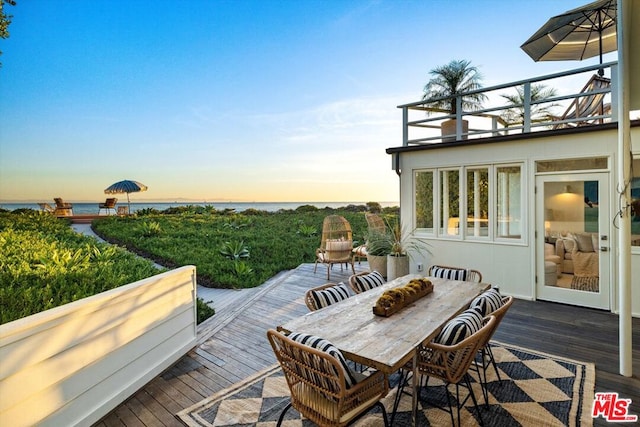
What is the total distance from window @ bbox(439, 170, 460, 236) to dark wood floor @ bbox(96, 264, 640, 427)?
5.25 ft

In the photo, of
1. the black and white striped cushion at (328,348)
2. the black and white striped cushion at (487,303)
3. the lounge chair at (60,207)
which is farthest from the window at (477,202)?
the lounge chair at (60,207)

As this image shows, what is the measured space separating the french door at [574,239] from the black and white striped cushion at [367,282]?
3269 mm

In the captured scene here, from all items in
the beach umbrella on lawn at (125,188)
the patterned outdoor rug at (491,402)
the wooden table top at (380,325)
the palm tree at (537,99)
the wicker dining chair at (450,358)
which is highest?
the palm tree at (537,99)

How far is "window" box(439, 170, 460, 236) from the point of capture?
6.03 metres

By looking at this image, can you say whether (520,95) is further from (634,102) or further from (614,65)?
(634,102)

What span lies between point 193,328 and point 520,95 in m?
7.08

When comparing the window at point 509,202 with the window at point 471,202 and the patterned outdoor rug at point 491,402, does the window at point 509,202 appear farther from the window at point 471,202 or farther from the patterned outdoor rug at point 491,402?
the patterned outdoor rug at point 491,402

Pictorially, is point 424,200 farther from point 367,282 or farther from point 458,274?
point 367,282

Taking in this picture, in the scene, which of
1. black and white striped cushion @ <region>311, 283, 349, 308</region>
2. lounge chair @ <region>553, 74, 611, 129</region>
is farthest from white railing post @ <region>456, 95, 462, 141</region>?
black and white striped cushion @ <region>311, 283, 349, 308</region>

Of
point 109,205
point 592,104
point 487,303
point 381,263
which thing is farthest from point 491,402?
point 109,205

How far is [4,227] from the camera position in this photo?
837 cm

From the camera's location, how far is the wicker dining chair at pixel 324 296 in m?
2.81

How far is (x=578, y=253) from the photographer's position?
16.2ft

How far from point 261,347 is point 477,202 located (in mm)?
4311
